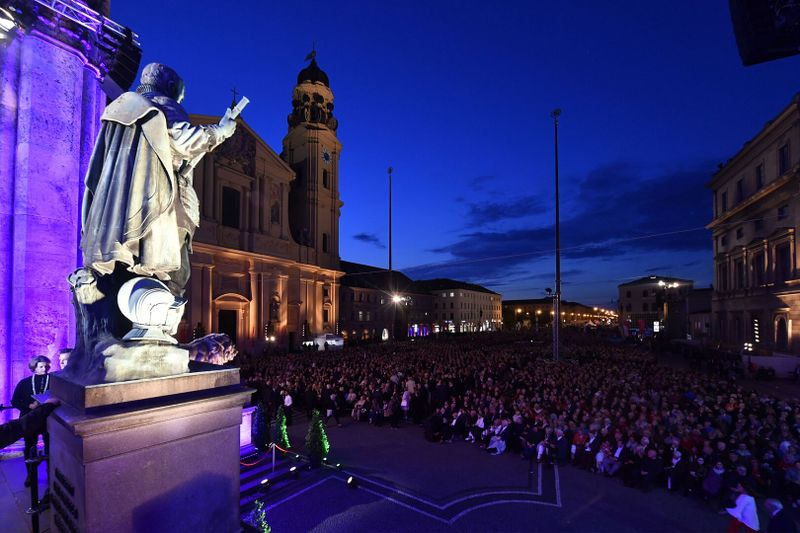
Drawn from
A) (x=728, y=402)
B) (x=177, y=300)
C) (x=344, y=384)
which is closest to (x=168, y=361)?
(x=177, y=300)

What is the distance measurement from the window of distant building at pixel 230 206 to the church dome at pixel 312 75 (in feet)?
63.4

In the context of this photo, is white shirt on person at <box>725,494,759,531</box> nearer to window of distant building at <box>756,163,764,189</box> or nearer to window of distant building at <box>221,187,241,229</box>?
window of distant building at <box>221,187,241,229</box>

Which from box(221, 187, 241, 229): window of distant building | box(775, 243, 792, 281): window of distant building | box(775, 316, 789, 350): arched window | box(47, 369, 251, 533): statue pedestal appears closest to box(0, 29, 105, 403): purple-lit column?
box(47, 369, 251, 533): statue pedestal

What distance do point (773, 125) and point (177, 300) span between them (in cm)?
4241

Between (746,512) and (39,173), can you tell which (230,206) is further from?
(746,512)

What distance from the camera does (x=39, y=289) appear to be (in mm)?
8711

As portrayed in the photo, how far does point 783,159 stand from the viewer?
30.3 meters

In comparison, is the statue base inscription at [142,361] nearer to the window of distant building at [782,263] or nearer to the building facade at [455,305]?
the window of distant building at [782,263]

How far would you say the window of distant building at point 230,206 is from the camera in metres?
34.8

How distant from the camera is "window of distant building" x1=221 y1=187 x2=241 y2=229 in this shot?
34750mm

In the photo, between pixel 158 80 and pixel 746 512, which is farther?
pixel 746 512

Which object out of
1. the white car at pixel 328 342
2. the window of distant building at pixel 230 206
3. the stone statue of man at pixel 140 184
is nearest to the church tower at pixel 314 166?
the window of distant building at pixel 230 206

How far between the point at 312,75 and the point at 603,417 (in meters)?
47.8

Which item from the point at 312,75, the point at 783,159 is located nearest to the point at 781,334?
the point at 783,159
